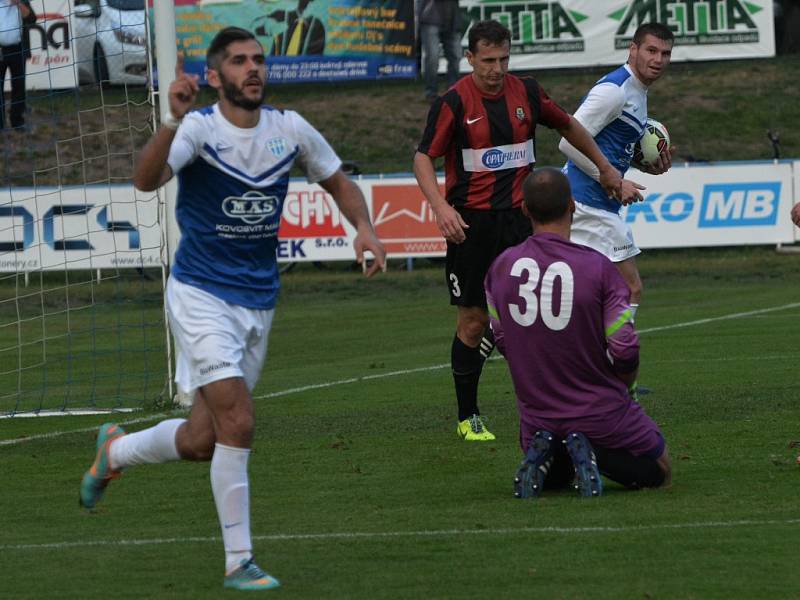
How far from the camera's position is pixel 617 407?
23.5 ft

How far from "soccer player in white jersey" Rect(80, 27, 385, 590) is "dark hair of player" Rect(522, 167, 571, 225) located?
1.03 metres

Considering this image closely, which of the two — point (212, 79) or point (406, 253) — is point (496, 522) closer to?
point (212, 79)

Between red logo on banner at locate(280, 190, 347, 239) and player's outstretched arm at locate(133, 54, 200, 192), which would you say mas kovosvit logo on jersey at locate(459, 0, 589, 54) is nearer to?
red logo on banner at locate(280, 190, 347, 239)

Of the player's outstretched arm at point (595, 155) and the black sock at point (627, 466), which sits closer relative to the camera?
the black sock at point (627, 466)

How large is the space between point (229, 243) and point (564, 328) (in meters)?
1.70

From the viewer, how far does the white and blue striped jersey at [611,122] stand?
10.2 metres

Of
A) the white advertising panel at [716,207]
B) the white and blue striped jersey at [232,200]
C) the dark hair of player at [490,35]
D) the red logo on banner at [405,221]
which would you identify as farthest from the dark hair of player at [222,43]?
the white advertising panel at [716,207]

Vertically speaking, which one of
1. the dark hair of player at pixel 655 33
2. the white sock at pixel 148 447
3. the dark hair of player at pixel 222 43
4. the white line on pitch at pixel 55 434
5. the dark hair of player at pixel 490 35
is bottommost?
the white line on pitch at pixel 55 434

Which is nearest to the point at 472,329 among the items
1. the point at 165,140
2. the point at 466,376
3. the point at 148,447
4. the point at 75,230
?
the point at 466,376

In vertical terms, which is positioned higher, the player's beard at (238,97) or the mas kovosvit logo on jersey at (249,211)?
the player's beard at (238,97)

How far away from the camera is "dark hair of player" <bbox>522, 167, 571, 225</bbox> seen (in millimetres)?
7027

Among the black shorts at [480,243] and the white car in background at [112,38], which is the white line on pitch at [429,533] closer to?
the black shorts at [480,243]

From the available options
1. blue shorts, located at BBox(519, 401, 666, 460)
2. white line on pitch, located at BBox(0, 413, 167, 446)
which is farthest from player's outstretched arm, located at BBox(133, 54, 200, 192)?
white line on pitch, located at BBox(0, 413, 167, 446)

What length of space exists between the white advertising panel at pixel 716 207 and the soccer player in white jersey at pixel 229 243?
647 inches
